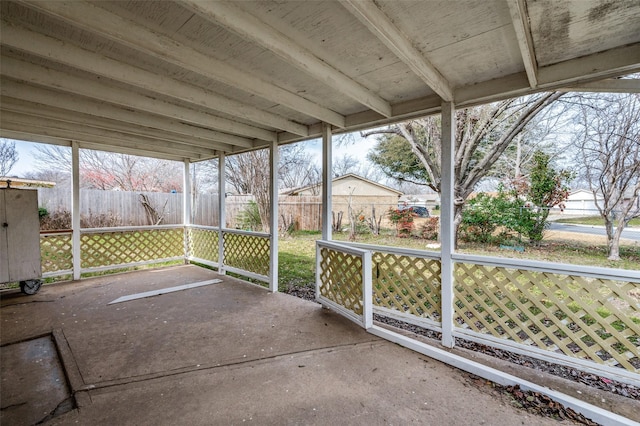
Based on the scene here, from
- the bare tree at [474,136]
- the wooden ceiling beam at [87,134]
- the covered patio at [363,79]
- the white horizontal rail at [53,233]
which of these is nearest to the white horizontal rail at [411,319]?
the covered patio at [363,79]

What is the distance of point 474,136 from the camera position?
5840mm

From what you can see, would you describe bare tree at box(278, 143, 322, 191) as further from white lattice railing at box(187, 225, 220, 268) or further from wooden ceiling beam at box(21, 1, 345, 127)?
wooden ceiling beam at box(21, 1, 345, 127)

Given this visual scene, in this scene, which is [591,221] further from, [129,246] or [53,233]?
[53,233]

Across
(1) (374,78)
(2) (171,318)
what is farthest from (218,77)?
(2) (171,318)

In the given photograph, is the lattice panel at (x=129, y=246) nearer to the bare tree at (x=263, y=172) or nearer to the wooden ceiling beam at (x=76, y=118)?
the wooden ceiling beam at (x=76, y=118)

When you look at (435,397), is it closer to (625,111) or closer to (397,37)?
(397,37)

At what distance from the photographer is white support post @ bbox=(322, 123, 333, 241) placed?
346 cm

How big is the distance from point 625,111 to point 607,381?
453 cm

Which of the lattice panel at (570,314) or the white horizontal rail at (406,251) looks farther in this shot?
the white horizontal rail at (406,251)

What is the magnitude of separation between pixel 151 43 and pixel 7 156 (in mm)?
9537

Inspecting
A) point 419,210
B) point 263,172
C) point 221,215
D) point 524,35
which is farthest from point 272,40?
point 263,172

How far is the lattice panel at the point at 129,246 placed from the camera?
4840 mm

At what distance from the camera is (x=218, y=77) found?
6.60ft

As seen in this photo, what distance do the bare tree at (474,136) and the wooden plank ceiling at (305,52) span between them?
3815mm
